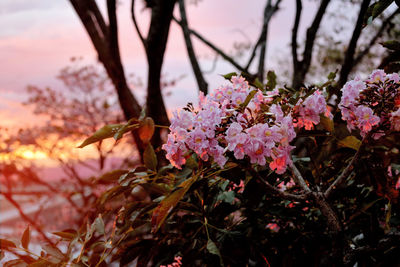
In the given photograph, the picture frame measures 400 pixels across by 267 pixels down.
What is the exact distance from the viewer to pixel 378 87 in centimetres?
61

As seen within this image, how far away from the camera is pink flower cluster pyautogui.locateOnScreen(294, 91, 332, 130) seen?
0.61 metres

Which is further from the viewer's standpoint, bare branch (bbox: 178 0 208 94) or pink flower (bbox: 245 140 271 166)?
bare branch (bbox: 178 0 208 94)

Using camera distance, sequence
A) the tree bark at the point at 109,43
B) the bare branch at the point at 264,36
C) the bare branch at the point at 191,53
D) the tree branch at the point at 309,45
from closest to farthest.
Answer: the tree bark at the point at 109,43
the tree branch at the point at 309,45
the bare branch at the point at 191,53
the bare branch at the point at 264,36

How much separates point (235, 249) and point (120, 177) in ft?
1.03

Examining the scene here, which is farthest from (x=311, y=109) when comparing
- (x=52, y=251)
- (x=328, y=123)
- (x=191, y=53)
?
(x=191, y=53)

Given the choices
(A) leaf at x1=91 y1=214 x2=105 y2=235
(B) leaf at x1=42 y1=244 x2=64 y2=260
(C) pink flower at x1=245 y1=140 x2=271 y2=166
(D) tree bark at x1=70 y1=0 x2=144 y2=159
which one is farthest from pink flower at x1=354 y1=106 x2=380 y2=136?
(D) tree bark at x1=70 y1=0 x2=144 y2=159

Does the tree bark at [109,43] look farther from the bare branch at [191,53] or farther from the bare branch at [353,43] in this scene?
the bare branch at [353,43]

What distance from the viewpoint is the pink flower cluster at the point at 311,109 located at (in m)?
0.61

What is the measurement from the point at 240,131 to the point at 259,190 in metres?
0.16

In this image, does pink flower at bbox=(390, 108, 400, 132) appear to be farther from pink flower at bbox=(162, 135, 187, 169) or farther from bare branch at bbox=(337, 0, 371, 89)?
bare branch at bbox=(337, 0, 371, 89)

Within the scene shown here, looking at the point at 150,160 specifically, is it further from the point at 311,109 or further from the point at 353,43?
the point at 353,43

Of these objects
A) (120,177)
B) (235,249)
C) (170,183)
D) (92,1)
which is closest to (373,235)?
(235,249)

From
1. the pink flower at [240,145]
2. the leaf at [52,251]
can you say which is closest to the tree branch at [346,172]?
the pink flower at [240,145]

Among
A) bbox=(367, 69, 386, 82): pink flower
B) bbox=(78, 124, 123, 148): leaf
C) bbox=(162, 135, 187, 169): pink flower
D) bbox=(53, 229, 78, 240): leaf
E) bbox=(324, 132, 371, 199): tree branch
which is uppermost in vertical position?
bbox=(367, 69, 386, 82): pink flower
